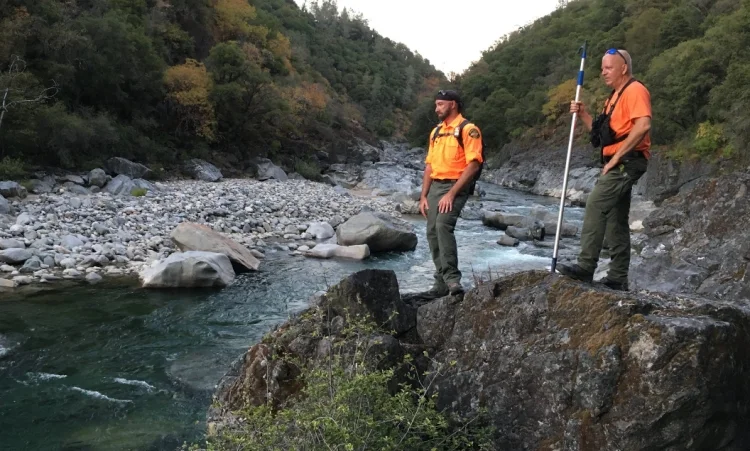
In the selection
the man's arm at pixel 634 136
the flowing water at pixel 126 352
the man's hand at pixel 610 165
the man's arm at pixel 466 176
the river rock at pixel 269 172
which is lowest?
the flowing water at pixel 126 352

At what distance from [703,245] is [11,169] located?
19.1 meters

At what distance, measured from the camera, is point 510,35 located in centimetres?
8775

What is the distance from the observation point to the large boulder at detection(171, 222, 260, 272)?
39.2ft

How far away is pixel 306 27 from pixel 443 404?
85.0m

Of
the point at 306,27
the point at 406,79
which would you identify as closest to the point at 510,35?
the point at 406,79

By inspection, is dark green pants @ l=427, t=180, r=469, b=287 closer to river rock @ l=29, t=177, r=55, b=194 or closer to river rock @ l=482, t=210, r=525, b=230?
river rock @ l=482, t=210, r=525, b=230

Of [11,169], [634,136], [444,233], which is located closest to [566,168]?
[634,136]

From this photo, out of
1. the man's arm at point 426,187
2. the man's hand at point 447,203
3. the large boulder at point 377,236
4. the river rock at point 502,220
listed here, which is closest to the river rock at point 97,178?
the large boulder at point 377,236

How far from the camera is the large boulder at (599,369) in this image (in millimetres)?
2883

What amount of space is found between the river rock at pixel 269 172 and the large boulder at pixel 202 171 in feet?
9.95

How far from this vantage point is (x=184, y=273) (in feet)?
33.9

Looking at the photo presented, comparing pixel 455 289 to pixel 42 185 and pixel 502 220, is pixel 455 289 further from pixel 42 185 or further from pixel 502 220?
pixel 42 185

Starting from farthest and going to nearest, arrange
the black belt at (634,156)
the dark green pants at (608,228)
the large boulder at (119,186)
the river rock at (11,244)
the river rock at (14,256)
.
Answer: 1. the large boulder at (119,186)
2. the river rock at (11,244)
3. the river rock at (14,256)
4. the dark green pants at (608,228)
5. the black belt at (634,156)

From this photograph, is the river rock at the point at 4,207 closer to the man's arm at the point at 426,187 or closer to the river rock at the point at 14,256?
the river rock at the point at 14,256
